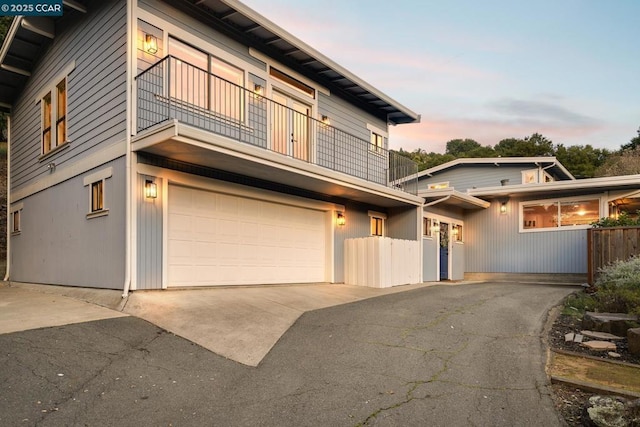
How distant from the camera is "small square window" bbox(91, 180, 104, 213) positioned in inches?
327

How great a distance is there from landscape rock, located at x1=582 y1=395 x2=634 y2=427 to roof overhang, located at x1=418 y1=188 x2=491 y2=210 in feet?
34.2

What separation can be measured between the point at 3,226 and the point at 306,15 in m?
15.4

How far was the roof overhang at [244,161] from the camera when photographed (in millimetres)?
6973

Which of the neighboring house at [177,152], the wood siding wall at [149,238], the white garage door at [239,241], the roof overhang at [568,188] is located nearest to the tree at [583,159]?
the roof overhang at [568,188]

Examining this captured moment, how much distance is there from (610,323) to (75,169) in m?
10.3

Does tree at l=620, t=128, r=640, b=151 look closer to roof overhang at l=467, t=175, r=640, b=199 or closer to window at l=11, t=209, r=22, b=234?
roof overhang at l=467, t=175, r=640, b=199

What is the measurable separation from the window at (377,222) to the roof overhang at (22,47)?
9.24 metres

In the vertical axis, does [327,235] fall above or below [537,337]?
above

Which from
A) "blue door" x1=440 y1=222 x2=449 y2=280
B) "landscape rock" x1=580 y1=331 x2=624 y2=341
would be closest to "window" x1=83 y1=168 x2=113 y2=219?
"landscape rock" x1=580 y1=331 x2=624 y2=341

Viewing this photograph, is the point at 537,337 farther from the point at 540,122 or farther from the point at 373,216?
the point at 540,122

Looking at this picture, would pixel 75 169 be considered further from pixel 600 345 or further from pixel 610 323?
pixel 610 323

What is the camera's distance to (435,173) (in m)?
22.4

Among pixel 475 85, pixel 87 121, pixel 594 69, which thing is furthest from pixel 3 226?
pixel 594 69
